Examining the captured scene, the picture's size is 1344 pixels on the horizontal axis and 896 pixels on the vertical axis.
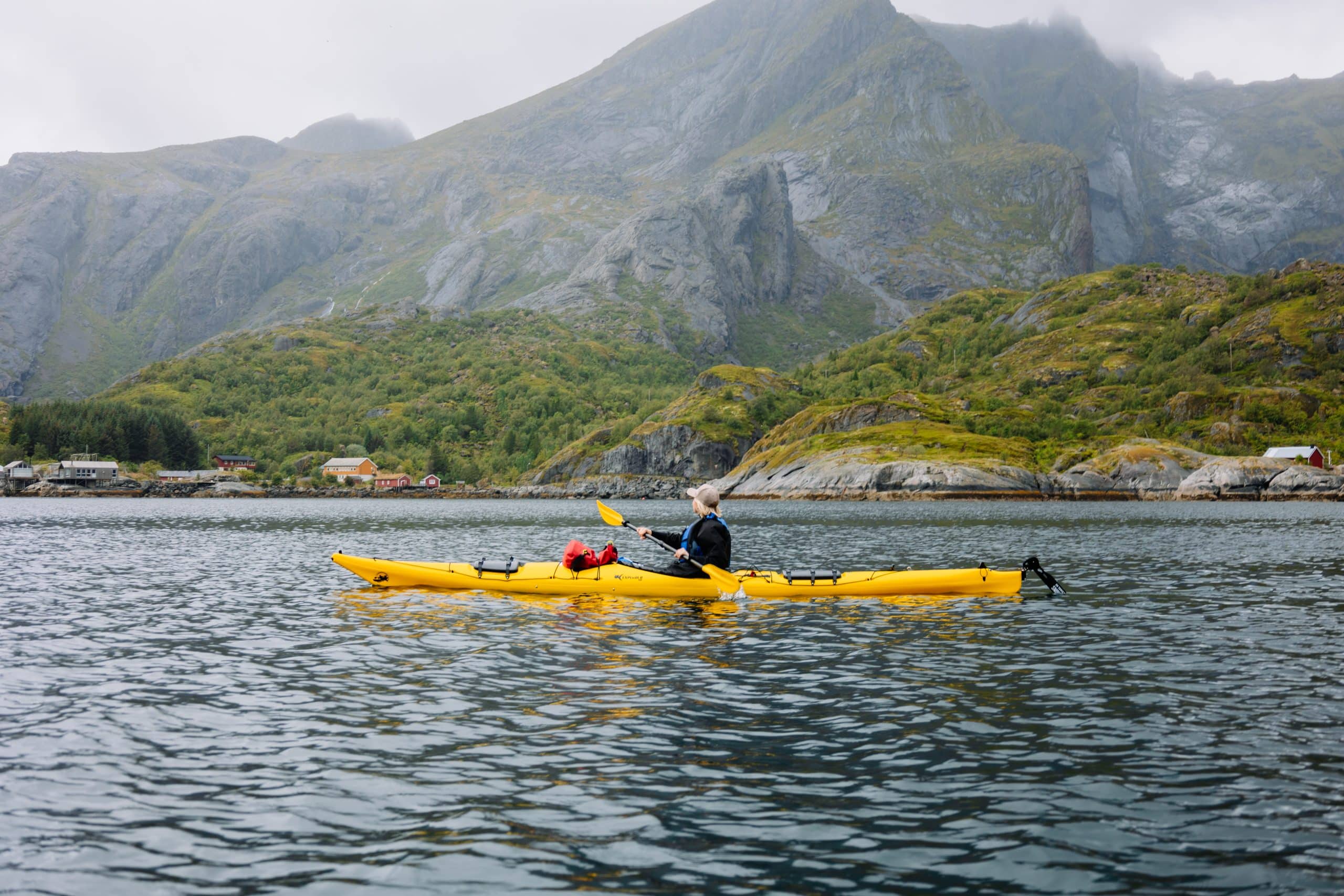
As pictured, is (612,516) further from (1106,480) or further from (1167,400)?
(1167,400)

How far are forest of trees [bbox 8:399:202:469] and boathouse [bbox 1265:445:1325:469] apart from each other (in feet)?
673

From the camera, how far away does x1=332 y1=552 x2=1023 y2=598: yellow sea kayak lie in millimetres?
25406

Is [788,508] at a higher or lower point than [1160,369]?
lower

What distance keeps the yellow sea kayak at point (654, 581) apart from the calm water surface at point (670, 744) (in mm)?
498

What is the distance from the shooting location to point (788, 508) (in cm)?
10969

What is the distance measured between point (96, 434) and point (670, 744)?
699ft

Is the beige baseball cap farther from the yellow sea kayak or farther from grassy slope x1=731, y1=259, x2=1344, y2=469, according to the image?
grassy slope x1=731, y1=259, x2=1344, y2=469

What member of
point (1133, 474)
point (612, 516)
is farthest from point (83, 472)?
point (1133, 474)

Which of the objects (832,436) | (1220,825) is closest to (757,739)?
(1220,825)

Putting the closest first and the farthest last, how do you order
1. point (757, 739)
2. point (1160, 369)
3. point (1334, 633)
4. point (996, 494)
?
point (757, 739), point (1334, 633), point (996, 494), point (1160, 369)

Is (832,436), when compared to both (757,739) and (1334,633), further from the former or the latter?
(757,739)

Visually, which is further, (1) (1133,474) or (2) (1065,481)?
(2) (1065,481)

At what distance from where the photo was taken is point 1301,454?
5049 inches

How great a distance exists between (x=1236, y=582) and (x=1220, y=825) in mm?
25175
